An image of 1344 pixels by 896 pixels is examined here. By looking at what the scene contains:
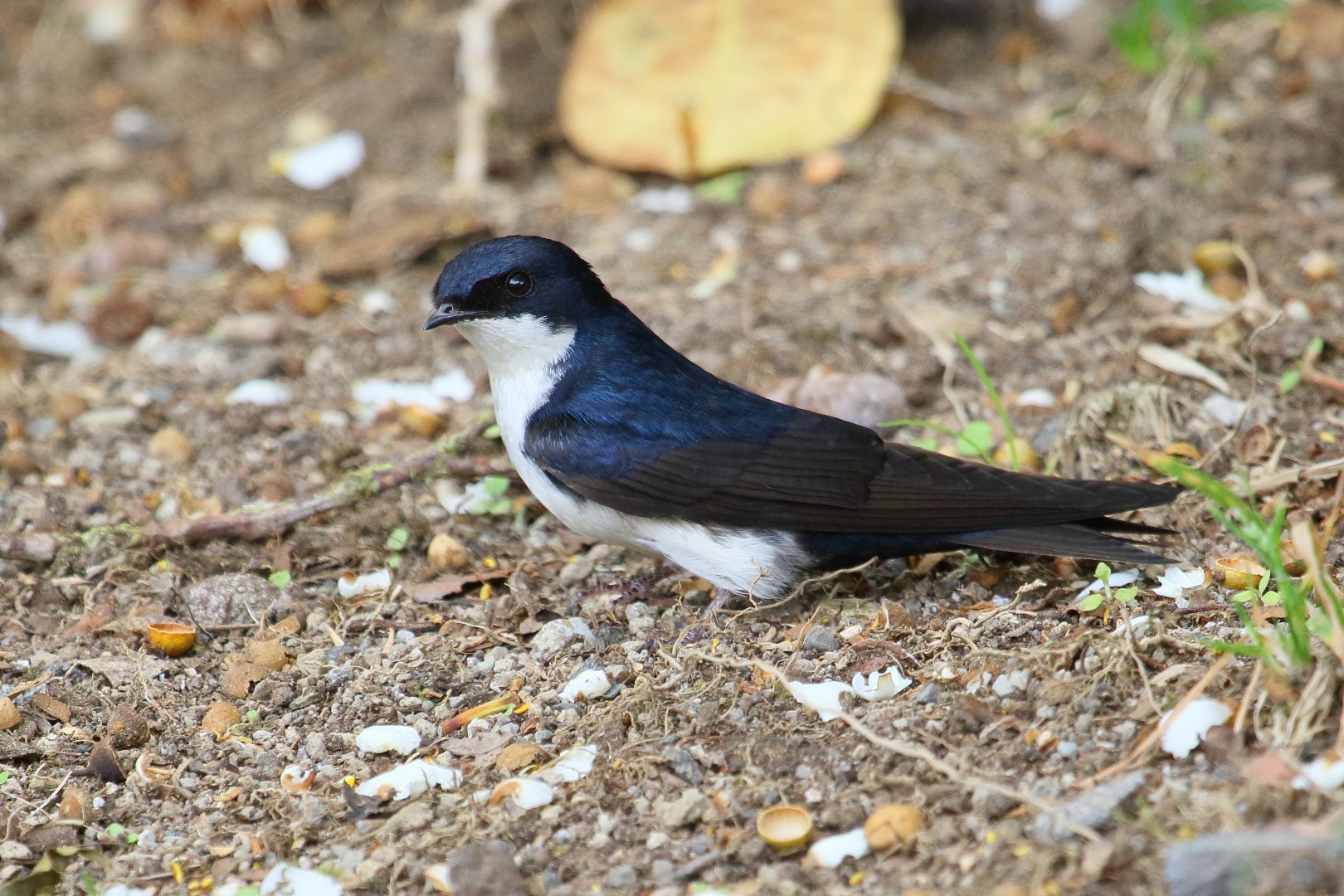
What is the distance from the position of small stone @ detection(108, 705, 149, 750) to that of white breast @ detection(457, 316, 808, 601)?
1.08 metres

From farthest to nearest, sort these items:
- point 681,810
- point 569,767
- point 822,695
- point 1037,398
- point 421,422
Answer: point 421,422, point 1037,398, point 822,695, point 569,767, point 681,810

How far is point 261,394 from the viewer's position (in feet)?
15.0

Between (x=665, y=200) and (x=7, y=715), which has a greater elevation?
(x=665, y=200)

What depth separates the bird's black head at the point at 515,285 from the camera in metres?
3.62

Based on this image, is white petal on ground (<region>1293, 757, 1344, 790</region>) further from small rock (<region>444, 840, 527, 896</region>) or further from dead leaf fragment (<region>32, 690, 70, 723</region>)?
dead leaf fragment (<region>32, 690, 70, 723</region>)

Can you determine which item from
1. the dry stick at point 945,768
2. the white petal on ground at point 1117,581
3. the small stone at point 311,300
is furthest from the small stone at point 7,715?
the white petal on ground at point 1117,581

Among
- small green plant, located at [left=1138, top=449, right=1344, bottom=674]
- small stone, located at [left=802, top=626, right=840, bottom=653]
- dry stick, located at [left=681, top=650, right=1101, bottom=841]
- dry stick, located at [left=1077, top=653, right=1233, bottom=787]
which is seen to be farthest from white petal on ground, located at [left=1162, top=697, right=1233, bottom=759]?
small stone, located at [left=802, top=626, right=840, bottom=653]

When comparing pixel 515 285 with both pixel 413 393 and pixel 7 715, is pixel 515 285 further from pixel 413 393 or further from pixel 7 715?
pixel 7 715

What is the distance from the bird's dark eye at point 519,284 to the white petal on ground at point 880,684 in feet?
4.42

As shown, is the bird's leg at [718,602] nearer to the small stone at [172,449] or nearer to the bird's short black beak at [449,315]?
the bird's short black beak at [449,315]

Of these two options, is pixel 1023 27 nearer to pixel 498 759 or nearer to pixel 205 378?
pixel 205 378

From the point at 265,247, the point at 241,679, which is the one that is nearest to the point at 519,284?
the point at 241,679

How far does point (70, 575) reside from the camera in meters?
3.74

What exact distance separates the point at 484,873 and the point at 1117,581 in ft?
5.42
